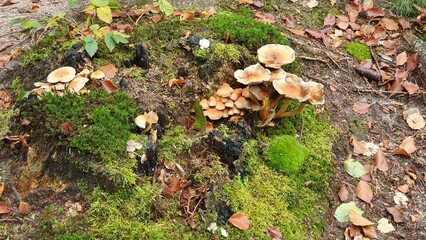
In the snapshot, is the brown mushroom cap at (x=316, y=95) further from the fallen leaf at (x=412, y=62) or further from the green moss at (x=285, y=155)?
the fallen leaf at (x=412, y=62)

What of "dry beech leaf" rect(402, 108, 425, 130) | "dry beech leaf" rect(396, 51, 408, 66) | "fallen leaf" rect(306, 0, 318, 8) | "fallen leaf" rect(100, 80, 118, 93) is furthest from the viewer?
"fallen leaf" rect(306, 0, 318, 8)

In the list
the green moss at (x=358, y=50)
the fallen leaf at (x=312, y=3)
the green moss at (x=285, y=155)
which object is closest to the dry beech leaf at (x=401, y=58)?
the green moss at (x=358, y=50)

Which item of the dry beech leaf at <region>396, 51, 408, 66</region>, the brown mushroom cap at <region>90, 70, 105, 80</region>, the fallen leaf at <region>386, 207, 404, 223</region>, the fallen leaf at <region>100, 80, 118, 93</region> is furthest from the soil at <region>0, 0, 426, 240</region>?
the brown mushroom cap at <region>90, 70, 105, 80</region>

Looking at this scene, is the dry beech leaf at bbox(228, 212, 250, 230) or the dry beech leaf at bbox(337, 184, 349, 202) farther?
the dry beech leaf at bbox(337, 184, 349, 202)

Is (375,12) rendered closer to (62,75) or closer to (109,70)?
Answer: (109,70)

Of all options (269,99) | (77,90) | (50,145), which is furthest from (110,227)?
(269,99)

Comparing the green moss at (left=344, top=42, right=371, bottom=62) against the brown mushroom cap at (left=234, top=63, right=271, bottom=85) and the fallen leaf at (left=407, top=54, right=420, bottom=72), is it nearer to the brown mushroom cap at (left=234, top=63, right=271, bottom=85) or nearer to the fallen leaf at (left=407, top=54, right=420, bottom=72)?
the fallen leaf at (left=407, top=54, right=420, bottom=72)
